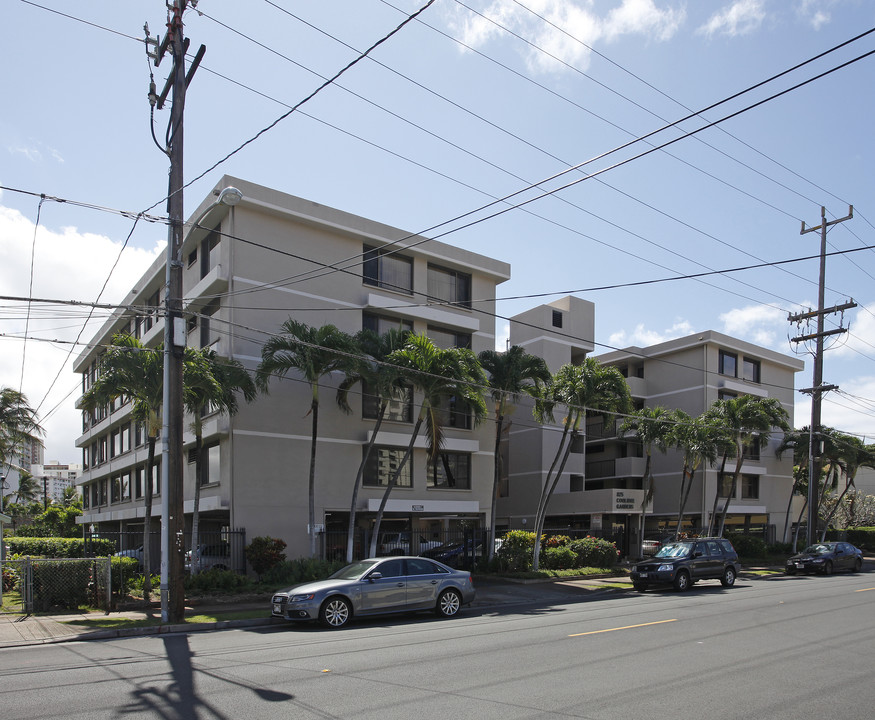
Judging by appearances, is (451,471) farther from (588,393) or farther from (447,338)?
(588,393)

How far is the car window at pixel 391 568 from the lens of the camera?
15.8 meters

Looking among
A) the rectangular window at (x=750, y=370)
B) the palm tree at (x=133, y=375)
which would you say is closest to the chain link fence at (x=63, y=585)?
the palm tree at (x=133, y=375)

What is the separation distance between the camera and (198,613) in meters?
17.4

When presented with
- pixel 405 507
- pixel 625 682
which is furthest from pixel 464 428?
pixel 625 682

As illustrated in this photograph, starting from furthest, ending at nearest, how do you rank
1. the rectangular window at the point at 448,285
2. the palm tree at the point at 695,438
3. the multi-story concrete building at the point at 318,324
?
the palm tree at the point at 695,438, the rectangular window at the point at 448,285, the multi-story concrete building at the point at 318,324

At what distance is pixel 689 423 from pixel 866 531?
2110 centimetres

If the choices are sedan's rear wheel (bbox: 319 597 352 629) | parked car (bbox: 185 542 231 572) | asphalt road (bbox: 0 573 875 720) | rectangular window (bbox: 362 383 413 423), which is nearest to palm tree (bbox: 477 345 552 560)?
rectangular window (bbox: 362 383 413 423)

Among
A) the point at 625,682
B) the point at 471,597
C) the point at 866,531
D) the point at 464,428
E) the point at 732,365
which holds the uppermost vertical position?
the point at 732,365

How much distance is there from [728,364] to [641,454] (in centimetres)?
761

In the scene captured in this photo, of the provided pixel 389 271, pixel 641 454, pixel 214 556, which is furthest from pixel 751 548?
pixel 214 556

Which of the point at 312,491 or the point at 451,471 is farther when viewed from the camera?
the point at 451,471

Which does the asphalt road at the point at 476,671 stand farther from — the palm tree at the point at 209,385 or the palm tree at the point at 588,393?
the palm tree at the point at 588,393

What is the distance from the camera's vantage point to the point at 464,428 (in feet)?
101

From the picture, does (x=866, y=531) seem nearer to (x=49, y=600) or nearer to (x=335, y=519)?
(x=335, y=519)
